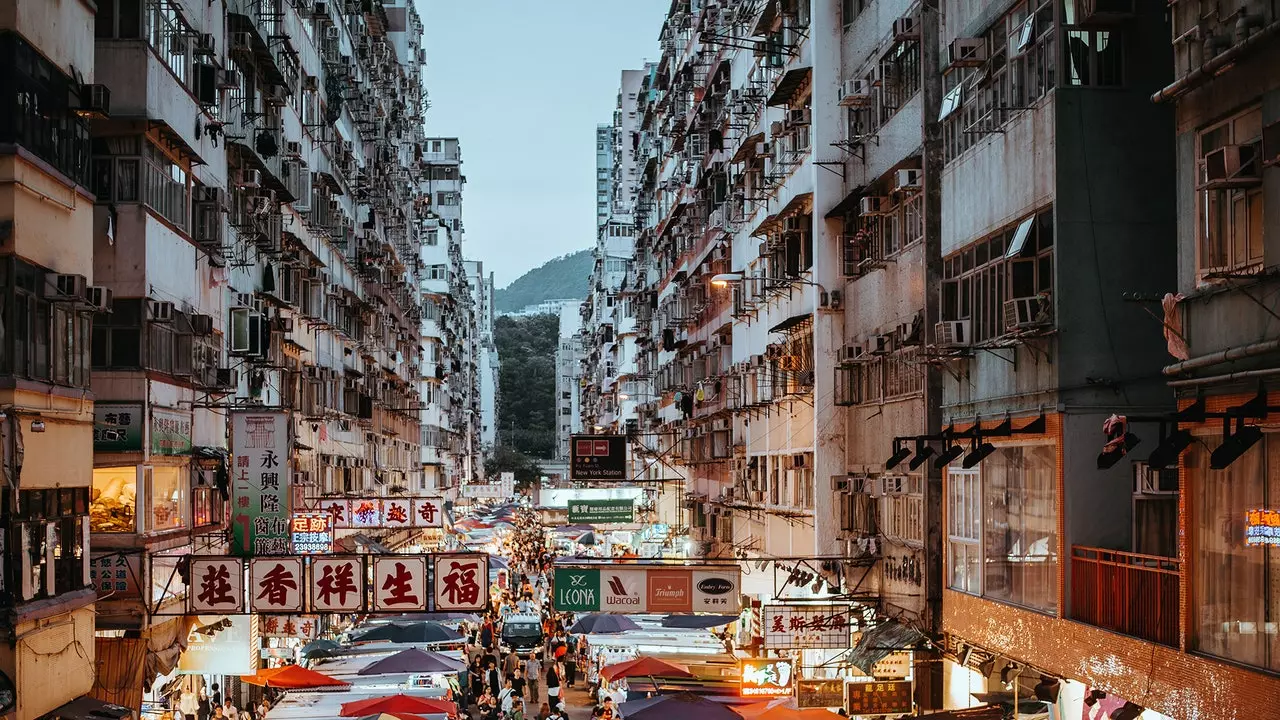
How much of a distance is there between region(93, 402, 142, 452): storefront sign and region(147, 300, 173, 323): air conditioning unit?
137 centimetres

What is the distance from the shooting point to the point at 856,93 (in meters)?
26.5

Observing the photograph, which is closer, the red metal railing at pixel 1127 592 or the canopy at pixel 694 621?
the red metal railing at pixel 1127 592

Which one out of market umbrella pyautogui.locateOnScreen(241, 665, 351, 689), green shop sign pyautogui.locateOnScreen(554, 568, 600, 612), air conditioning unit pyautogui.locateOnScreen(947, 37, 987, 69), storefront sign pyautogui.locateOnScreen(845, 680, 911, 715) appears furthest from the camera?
green shop sign pyautogui.locateOnScreen(554, 568, 600, 612)

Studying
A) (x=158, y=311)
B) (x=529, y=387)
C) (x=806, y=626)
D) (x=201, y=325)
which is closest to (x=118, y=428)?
(x=158, y=311)

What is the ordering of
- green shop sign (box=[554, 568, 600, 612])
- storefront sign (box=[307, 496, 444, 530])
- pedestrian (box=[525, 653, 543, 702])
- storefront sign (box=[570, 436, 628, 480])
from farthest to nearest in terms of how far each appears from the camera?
pedestrian (box=[525, 653, 543, 702])
storefront sign (box=[570, 436, 628, 480])
storefront sign (box=[307, 496, 444, 530])
green shop sign (box=[554, 568, 600, 612])

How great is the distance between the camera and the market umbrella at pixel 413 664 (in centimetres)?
2766

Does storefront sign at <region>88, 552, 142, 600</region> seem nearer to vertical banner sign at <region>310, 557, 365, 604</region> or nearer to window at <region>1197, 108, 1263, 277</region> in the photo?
vertical banner sign at <region>310, 557, 365, 604</region>

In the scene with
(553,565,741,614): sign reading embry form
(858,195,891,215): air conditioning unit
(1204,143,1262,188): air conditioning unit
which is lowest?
(553,565,741,614): sign reading embry form

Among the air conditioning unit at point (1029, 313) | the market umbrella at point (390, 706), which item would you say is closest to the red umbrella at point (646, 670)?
the market umbrella at point (390, 706)

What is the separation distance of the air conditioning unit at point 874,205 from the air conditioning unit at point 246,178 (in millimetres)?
11197

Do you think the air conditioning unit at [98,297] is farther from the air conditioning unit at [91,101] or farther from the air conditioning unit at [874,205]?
the air conditioning unit at [874,205]

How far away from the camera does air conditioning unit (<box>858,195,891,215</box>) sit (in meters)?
25.5

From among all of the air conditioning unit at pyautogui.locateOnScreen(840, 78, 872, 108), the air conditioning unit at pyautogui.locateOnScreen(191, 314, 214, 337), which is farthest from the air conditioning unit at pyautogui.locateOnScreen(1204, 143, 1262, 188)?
the air conditioning unit at pyautogui.locateOnScreen(191, 314, 214, 337)

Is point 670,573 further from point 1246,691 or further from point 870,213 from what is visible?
point 1246,691
